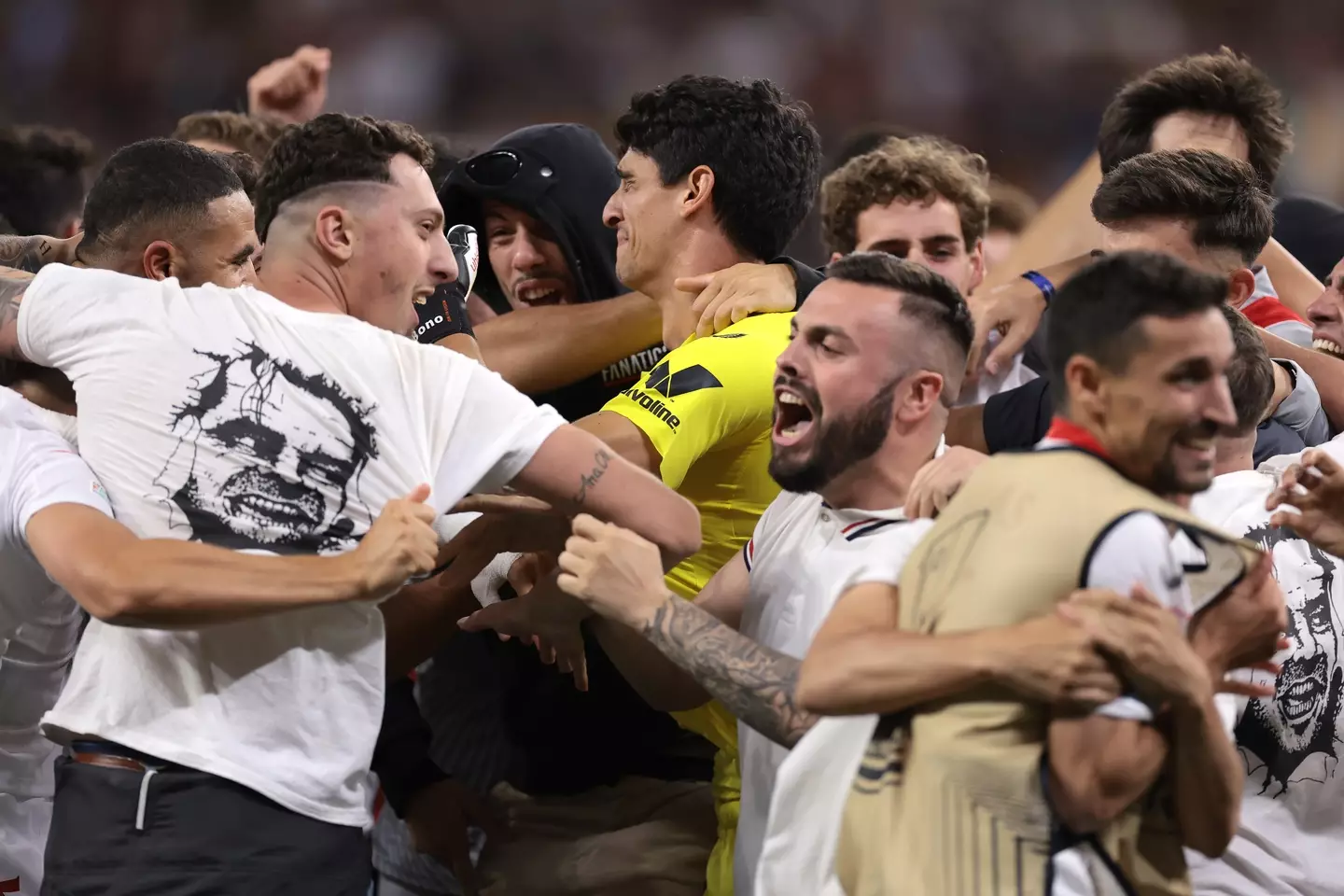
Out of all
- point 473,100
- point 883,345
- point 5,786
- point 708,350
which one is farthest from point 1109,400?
point 473,100

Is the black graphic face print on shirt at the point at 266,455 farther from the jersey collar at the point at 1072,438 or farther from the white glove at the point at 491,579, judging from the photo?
the jersey collar at the point at 1072,438

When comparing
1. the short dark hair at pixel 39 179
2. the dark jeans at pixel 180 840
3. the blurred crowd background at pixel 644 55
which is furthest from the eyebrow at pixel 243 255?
the blurred crowd background at pixel 644 55

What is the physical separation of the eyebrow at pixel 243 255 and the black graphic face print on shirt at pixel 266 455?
0.61 meters

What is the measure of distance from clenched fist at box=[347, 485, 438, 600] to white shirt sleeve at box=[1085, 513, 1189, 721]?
3.51 feet

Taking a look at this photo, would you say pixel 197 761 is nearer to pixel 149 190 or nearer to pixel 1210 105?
pixel 149 190

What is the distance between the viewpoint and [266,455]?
8.38 ft

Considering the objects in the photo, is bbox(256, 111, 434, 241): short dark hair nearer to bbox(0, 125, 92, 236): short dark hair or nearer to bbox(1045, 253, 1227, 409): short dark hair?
bbox(1045, 253, 1227, 409): short dark hair

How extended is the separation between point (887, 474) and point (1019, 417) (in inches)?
32.3

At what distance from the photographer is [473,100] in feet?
27.6

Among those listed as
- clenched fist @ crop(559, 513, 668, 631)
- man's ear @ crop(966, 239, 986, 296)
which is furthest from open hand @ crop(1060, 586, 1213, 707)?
man's ear @ crop(966, 239, 986, 296)

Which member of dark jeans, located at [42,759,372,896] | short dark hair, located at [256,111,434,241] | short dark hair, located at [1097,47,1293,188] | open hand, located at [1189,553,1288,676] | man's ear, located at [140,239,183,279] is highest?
short dark hair, located at [1097,47,1293,188]

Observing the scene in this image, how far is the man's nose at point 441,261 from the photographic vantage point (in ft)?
9.79

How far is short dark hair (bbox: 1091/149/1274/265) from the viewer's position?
3408mm

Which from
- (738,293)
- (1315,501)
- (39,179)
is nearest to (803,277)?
(738,293)
